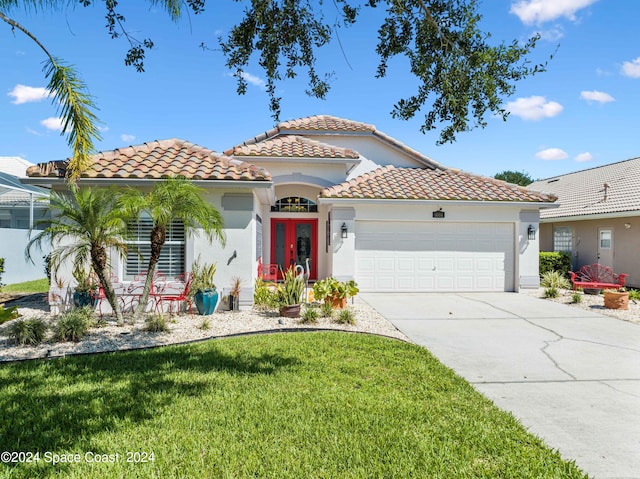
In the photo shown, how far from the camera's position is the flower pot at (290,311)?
31.6 ft

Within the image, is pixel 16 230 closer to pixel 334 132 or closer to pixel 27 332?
pixel 27 332

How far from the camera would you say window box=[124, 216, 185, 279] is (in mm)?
10258

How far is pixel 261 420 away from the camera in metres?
4.21

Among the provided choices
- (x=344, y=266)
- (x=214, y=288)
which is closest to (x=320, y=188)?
(x=344, y=266)

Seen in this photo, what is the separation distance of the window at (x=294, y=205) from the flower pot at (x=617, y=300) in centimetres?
1109

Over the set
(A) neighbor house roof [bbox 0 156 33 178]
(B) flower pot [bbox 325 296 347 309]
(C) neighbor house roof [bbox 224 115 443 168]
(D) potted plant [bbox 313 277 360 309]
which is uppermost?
(A) neighbor house roof [bbox 0 156 33 178]

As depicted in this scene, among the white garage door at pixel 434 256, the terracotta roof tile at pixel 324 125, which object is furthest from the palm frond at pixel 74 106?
the terracotta roof tile at pixel 324 125

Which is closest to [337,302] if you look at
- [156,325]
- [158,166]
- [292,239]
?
[156,325]

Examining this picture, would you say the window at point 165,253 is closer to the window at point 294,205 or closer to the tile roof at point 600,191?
the window at point 294,205

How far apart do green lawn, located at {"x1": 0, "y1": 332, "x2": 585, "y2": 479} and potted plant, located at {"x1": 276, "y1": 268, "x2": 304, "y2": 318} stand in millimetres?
3246

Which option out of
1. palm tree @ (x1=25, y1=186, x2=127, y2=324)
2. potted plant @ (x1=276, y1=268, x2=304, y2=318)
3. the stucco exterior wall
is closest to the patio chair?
palm tree @ (x1=25, y1=186, x2=127, y2=324)

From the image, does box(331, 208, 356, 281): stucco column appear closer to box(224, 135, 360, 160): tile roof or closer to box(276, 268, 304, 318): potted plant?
box(224, 135, 360, 160): tile roof

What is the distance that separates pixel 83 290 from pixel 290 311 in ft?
17.4

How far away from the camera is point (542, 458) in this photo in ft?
11.9
